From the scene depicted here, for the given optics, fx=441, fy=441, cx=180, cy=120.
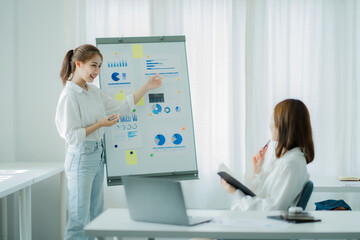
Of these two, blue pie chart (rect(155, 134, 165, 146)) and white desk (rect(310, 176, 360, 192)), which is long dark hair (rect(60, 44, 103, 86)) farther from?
white desk (rect(310, 176, 360, 192))

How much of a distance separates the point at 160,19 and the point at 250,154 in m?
1.59

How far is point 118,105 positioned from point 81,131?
49 centimetres

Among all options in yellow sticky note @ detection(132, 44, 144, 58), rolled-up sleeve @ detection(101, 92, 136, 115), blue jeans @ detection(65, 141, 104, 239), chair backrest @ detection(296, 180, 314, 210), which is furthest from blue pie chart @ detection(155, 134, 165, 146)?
chair backrest @ detection(296, 180, 314, 210)

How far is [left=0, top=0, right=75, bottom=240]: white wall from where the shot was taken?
4.16 m

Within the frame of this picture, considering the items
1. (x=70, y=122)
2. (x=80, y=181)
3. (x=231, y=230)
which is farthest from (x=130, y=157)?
(x=231, y=230)

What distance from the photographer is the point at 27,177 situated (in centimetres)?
318

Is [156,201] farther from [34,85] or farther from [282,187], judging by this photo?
[34,85]

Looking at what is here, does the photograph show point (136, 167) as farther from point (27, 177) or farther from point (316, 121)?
point (316, 121)

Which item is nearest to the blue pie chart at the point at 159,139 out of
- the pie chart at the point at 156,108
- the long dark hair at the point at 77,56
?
the pie chart at the point at 156,108

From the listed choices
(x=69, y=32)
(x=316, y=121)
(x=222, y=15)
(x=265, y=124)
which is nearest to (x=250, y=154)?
(x=265, y=124)

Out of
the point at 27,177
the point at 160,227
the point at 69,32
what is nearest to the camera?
the point at 160,227

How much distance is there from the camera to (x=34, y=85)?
4.19 metres

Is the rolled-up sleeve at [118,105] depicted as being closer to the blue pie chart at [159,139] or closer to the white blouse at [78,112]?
the white blouse at [78,112]

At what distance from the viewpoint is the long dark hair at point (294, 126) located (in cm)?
215
